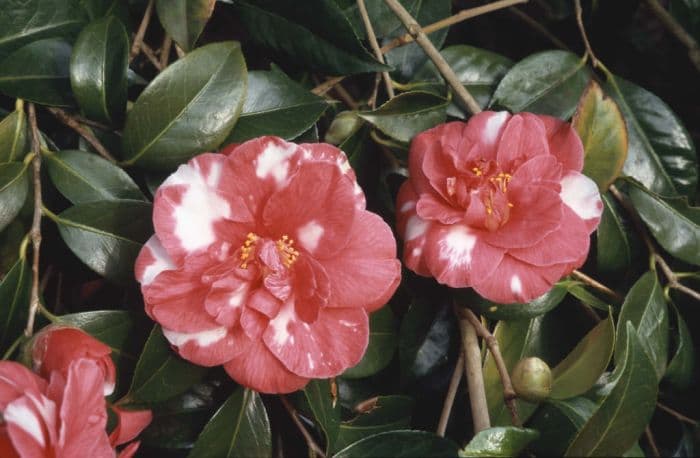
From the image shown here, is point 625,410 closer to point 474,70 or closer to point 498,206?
point 498,206

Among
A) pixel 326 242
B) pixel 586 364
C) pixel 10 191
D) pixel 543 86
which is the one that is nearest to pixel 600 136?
pixel 543 86

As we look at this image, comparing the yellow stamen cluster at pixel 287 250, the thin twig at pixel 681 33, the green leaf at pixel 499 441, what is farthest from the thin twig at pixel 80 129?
the thin twig at pixel 681 33

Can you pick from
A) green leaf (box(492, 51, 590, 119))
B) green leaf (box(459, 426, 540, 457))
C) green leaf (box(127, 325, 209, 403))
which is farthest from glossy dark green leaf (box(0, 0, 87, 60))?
green leaf (box(459, 426, 540, 457))

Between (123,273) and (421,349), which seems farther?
(421,349)

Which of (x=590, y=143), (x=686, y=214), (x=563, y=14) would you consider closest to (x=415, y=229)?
(x=590, y=143)

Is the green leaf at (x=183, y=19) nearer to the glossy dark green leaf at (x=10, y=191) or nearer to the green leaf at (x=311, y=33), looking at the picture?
the green leaf at (x=311, y=33)

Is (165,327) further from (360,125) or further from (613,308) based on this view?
(613,308)
